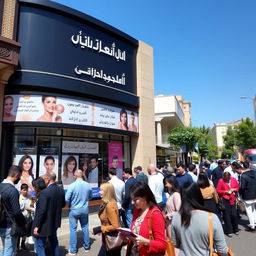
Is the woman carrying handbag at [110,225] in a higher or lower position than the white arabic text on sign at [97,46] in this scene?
lower

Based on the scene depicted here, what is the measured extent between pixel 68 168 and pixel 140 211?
7.45 meters

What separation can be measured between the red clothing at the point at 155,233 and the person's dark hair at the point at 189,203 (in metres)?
0.25

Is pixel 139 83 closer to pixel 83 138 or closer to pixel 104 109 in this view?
pixel 104 109

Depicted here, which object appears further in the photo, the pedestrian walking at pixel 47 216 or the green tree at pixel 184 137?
the green tree at pixel 184 137

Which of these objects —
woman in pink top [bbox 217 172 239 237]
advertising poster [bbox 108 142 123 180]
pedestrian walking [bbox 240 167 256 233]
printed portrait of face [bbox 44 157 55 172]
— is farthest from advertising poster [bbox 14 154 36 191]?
pedestrian walking [bbox 240 167 256 233]

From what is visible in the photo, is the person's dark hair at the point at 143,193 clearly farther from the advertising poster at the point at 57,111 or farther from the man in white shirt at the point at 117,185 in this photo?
the advertising poster at the point at 57,111

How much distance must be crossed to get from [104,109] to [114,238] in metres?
7.74

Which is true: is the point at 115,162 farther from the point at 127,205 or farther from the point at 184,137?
the point at 184,137

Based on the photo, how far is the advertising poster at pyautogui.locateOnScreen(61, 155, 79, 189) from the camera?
Result: 9430mm

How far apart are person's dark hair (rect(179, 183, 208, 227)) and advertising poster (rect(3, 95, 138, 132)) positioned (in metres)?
7.42

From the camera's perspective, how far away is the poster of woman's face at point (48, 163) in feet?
28.9

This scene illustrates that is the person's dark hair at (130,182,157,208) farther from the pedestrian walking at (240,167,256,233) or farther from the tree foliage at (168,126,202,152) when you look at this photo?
the tree foliage at (168,126,202,152)

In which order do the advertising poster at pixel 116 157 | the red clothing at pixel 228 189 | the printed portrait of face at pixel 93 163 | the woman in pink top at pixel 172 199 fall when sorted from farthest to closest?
the advertising poster at pixel 116 157
the printed portrait of face at pixel 93 163
the red clothing at pixel 228 189
the woman in pink top at pixel 172 199

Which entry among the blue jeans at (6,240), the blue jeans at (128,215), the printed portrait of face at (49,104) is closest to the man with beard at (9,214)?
the blue jeans at (6,240)
